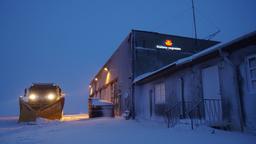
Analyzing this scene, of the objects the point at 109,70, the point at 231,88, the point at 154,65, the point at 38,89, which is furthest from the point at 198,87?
the point at 109,70

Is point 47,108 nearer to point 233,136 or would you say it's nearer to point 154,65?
point 154,65

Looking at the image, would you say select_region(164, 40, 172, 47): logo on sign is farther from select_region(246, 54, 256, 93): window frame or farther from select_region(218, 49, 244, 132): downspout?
select_region(246, 54, 256, 93): window frame

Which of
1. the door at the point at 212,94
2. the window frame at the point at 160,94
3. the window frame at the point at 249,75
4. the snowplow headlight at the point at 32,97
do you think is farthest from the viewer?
the snowplow headlight at the point at 32,97

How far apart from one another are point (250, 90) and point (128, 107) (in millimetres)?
13670

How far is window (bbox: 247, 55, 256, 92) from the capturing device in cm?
851

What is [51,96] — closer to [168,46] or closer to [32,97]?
[32,97]

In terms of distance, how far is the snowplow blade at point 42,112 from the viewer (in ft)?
55.5

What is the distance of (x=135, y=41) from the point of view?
20.8 m

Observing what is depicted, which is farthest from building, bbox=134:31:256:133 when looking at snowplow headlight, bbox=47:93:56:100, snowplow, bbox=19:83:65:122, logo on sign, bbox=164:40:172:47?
snowplow headlight, bbox=47:93:56:100

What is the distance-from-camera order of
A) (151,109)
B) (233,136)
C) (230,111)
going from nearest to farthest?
1. (233,136)
2. (230,111)
3. (151,109)

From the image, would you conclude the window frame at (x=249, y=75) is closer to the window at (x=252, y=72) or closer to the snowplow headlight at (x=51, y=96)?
the window at (x=252, y=72)

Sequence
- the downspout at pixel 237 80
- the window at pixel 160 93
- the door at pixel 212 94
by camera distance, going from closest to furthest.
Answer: the downspout at pixel 237 80, the door at pixel 212 94, the window at pixel 160 93

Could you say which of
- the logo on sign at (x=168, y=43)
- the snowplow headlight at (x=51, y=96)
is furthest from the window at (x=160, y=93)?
the snowplow headlight at (x=51, y=96)

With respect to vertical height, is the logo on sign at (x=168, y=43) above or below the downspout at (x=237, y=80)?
above
